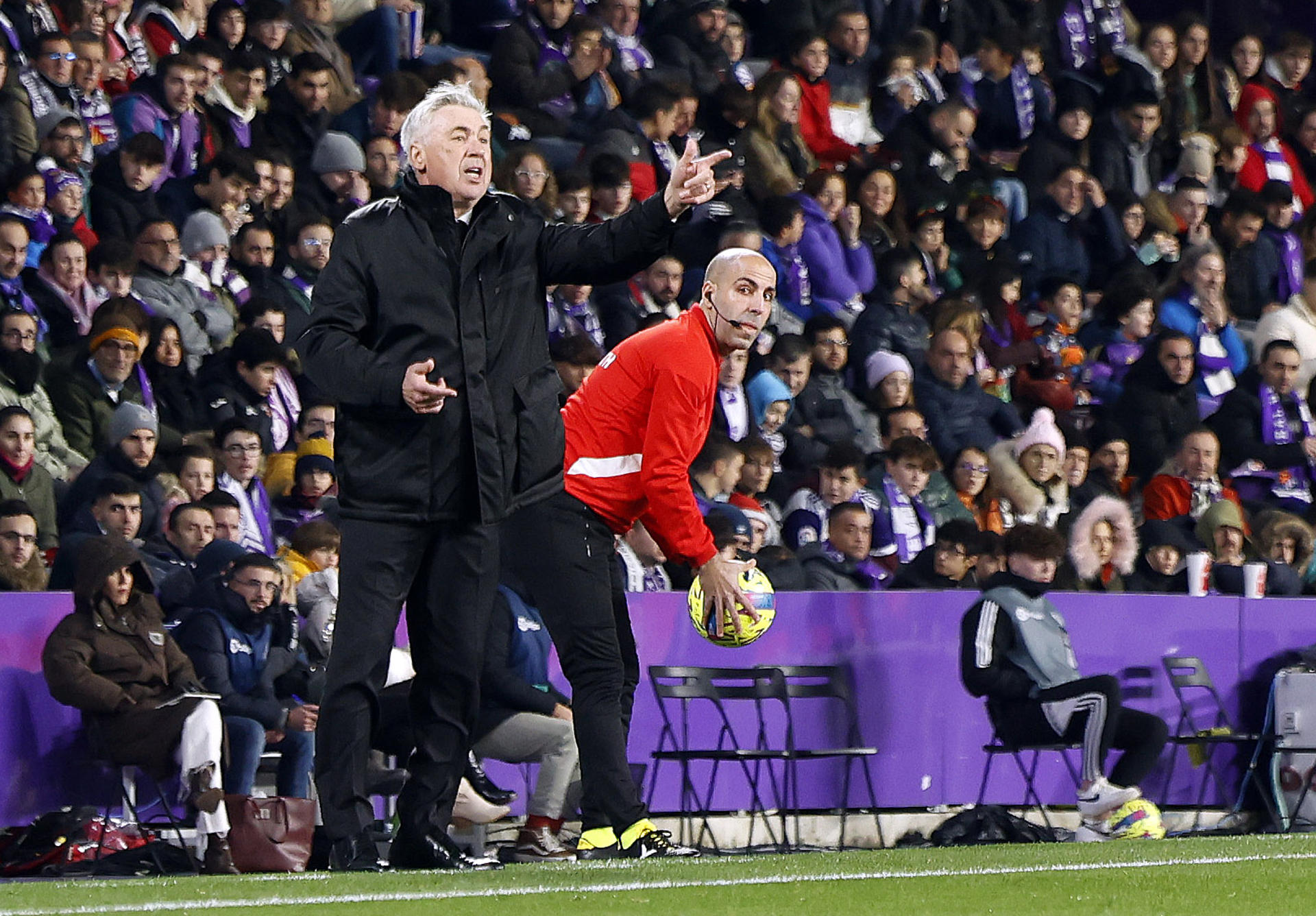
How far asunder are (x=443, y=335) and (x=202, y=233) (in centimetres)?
579

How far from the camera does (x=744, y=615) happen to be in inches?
278

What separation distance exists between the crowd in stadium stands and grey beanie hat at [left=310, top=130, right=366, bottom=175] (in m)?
0.03

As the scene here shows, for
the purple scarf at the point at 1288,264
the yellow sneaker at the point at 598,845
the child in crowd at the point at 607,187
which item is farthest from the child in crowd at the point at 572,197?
the yellow sneaker at the point at 598,845

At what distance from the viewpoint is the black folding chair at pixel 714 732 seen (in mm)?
10555

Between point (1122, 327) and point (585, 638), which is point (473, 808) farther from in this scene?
point (1122, 327)

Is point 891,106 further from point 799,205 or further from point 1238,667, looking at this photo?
point 1238,667

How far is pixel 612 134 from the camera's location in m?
13.7

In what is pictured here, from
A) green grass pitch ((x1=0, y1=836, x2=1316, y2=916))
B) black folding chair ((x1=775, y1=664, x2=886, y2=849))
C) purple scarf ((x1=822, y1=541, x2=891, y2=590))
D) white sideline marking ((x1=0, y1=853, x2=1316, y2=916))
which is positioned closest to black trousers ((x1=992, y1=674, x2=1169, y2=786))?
black folding chair ((x1=775, y1=664, x2=886, y2=849))

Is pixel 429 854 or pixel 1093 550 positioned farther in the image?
pixel 1093 550

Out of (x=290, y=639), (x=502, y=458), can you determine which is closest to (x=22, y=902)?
(x=502, y=458)

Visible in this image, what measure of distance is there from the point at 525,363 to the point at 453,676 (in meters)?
0.90

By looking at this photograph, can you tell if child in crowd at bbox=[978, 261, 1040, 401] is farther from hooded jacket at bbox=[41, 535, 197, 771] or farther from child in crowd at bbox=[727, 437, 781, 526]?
hooded jacket at bbox=[41, 535, 197, 771]

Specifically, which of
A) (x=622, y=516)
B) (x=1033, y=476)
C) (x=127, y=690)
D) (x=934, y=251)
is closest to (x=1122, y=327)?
(x=934, y=251)

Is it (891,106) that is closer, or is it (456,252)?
(456,252)
